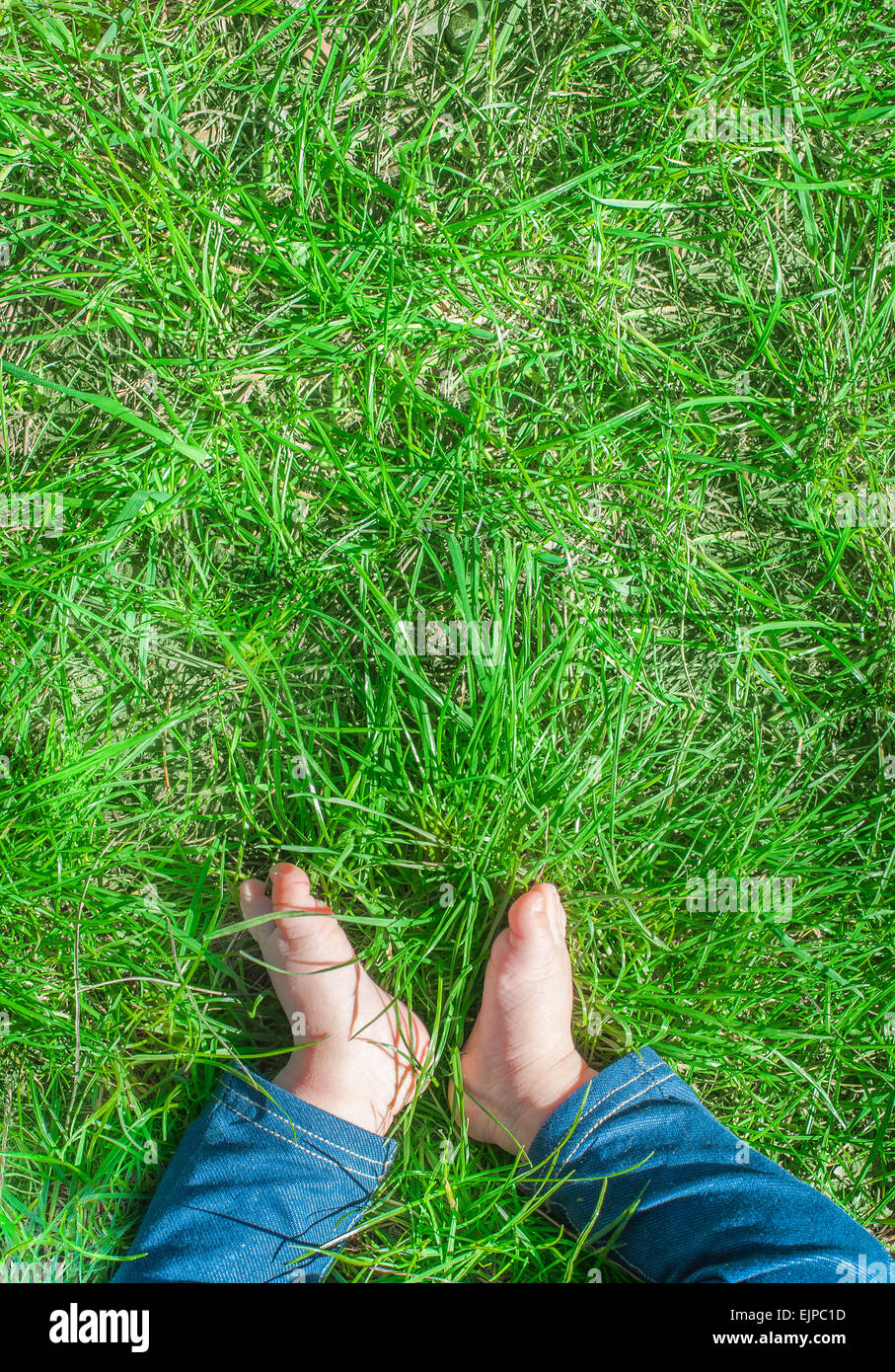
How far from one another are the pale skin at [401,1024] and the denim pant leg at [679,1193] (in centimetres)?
6

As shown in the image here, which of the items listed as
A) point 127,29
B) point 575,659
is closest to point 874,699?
point 575,659

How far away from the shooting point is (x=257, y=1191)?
1361mm

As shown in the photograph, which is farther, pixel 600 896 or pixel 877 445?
pixel 877 445

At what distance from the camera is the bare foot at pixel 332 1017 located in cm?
141

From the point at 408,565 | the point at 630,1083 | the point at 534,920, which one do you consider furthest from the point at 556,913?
the point at 408,565

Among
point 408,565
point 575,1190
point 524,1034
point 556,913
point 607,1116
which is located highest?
point 408,565

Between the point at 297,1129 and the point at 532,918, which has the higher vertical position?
the point at 532,918

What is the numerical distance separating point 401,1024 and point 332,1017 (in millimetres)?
120

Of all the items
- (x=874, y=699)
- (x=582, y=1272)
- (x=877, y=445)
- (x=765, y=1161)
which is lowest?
(x=582, y=1272)

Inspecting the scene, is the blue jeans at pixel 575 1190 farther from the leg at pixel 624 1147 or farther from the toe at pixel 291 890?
the toe at pixel 291 890

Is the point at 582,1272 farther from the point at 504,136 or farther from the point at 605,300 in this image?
the point at 504,136

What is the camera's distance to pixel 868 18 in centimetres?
151

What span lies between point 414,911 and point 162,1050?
522 mm

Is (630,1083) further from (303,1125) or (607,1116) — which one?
(303,1125)
